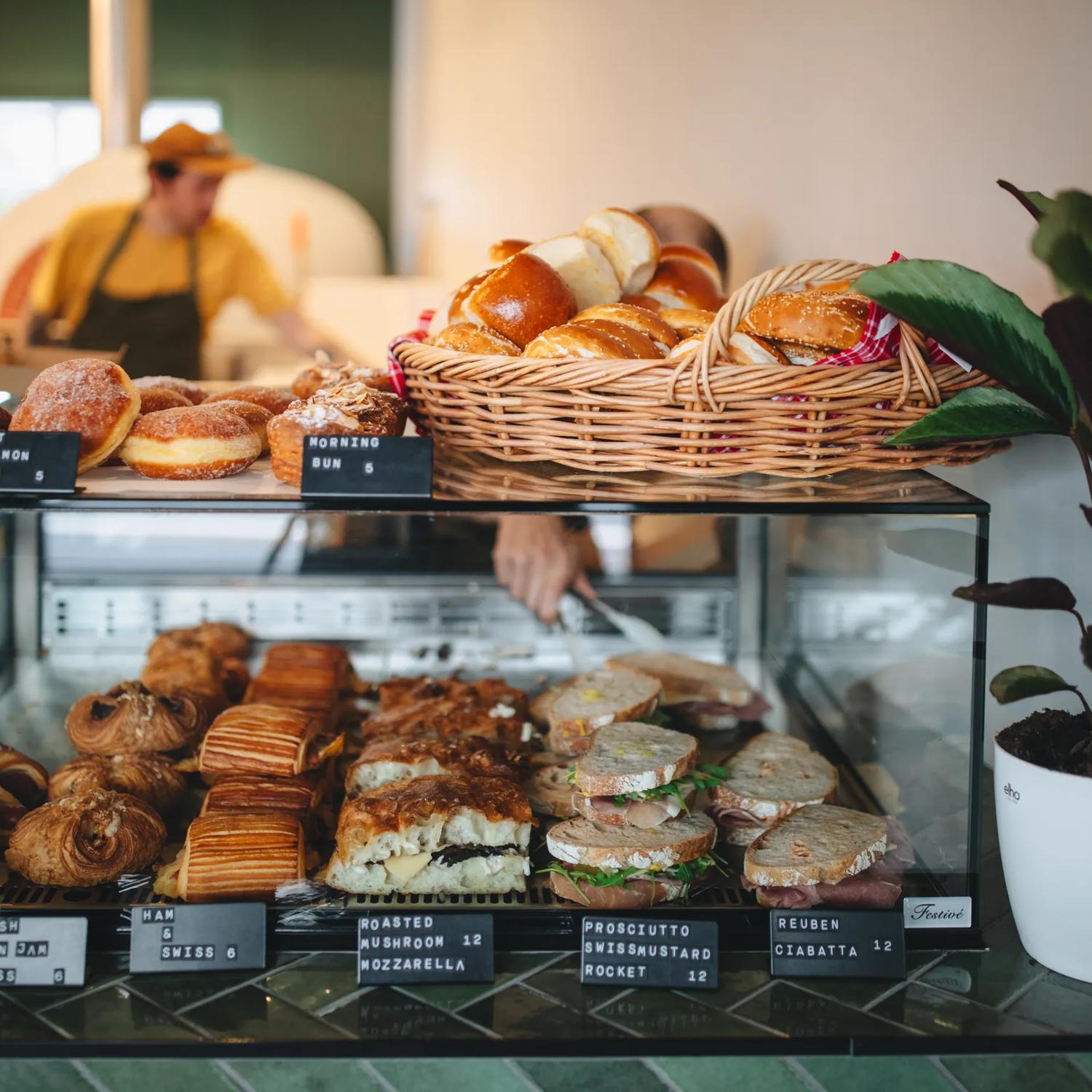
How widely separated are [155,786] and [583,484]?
0.75 meters

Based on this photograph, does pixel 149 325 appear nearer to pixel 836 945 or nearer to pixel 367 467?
pixel 367 467

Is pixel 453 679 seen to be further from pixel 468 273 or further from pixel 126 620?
pixel 468 273

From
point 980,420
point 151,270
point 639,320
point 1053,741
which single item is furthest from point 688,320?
point 151,270

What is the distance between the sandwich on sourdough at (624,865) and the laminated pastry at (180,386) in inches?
31.0

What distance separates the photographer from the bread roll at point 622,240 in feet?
5.21

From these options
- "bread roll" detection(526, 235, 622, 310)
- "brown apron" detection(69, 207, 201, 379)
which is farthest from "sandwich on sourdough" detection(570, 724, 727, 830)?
"brown apron" detection(69, 207, 201, 379)

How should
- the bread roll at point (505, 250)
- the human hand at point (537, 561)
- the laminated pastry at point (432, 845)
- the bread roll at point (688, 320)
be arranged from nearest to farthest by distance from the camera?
the laminated pastry at point (432, 845)
the bread roll at point (688, 320)
the bread roll at point (505, 250)
the human hand at point (537, 561)

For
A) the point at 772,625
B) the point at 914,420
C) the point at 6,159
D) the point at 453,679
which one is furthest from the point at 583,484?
the point at 6,159

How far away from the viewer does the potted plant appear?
952 mm

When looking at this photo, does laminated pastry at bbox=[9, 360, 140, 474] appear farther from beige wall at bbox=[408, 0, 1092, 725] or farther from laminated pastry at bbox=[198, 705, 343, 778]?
beige wall at bbox=[408, 0, 1092, 725]

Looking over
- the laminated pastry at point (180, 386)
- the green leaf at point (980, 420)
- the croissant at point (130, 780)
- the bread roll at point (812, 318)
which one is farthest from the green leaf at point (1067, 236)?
the croissant at point (130, 780)

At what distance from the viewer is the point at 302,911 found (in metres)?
1.26

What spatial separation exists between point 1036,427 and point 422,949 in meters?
0.86

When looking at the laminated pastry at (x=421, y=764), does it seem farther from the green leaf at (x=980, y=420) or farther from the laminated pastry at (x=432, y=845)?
the green leaf at (x=980, y=420)
